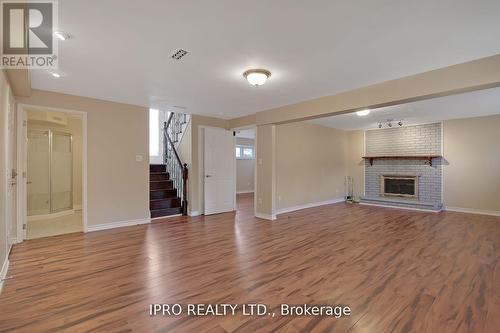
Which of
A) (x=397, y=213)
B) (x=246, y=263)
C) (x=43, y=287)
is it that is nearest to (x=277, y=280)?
(x=246, y=263)

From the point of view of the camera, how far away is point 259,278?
259cm

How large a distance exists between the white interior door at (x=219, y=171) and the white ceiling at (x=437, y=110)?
9.28 feet

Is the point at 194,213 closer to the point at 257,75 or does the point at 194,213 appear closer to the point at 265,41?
the point at 257,75

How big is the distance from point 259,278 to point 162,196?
420cm

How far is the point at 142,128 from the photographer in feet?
16.6

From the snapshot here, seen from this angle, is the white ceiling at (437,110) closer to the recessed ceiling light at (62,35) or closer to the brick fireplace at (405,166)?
the brick fireplace at (405,166)

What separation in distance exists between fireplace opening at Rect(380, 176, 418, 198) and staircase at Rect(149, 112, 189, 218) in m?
6.44

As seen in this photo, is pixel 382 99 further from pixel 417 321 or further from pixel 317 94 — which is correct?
pixel 417 321

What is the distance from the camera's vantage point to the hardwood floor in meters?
1.88

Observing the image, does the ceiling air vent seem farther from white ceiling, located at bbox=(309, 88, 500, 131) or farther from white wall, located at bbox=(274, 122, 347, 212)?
white ceiling, located at bbox=(309, 88, 500, 131)

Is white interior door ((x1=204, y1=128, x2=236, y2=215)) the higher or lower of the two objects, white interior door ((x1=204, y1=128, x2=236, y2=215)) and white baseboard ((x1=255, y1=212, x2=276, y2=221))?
the higher

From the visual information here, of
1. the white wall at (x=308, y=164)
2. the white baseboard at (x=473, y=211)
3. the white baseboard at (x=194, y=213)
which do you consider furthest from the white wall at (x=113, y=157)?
the white baseboard at (x=473, y=211)

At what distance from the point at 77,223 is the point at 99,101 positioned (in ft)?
8.65

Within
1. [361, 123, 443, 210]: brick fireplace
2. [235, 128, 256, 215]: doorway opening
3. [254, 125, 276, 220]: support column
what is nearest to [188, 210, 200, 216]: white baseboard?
[254, 125, 276, 220]: support column
